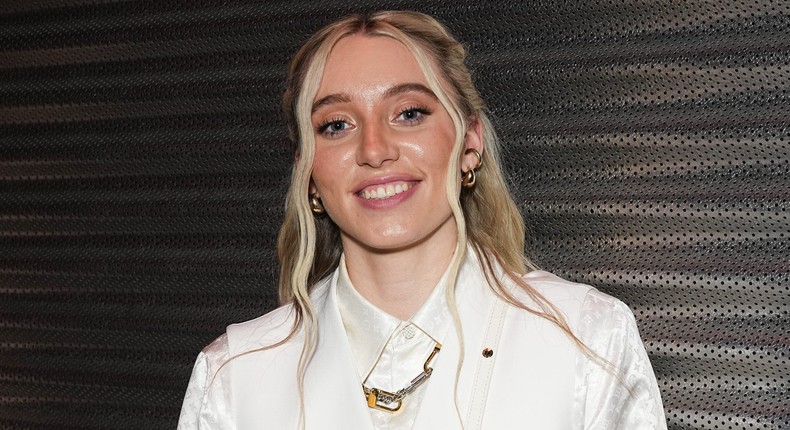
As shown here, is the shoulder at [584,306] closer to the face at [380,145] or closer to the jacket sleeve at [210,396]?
the face at [380,145]

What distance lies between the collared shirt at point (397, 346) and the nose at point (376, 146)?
0.27 metres

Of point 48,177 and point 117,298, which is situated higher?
point 48,177

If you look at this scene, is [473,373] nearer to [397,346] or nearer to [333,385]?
[397,346]

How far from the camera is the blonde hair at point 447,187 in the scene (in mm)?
1737

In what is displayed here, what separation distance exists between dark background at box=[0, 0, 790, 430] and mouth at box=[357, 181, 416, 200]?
0.38m

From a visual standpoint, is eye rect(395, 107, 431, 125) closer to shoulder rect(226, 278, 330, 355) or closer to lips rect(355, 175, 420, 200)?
lips rect(355, 175, 420, 200)

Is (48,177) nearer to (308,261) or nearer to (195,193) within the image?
(195,193)

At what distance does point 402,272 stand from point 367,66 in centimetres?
38

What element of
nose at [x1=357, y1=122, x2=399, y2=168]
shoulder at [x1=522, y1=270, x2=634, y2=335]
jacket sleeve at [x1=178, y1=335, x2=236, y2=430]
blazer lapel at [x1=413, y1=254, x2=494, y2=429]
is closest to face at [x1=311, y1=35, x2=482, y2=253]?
nose at [x1=357, y1=122, x2=399, y2=168]

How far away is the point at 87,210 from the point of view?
7.82 ft

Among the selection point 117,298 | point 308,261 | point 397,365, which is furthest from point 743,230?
point 117,298

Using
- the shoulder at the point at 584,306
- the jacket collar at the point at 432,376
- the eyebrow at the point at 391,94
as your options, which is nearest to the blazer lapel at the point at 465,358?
the jacket collar at the point at 432,376

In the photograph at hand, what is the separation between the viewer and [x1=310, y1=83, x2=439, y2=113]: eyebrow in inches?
66.9

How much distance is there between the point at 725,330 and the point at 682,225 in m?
0.22
